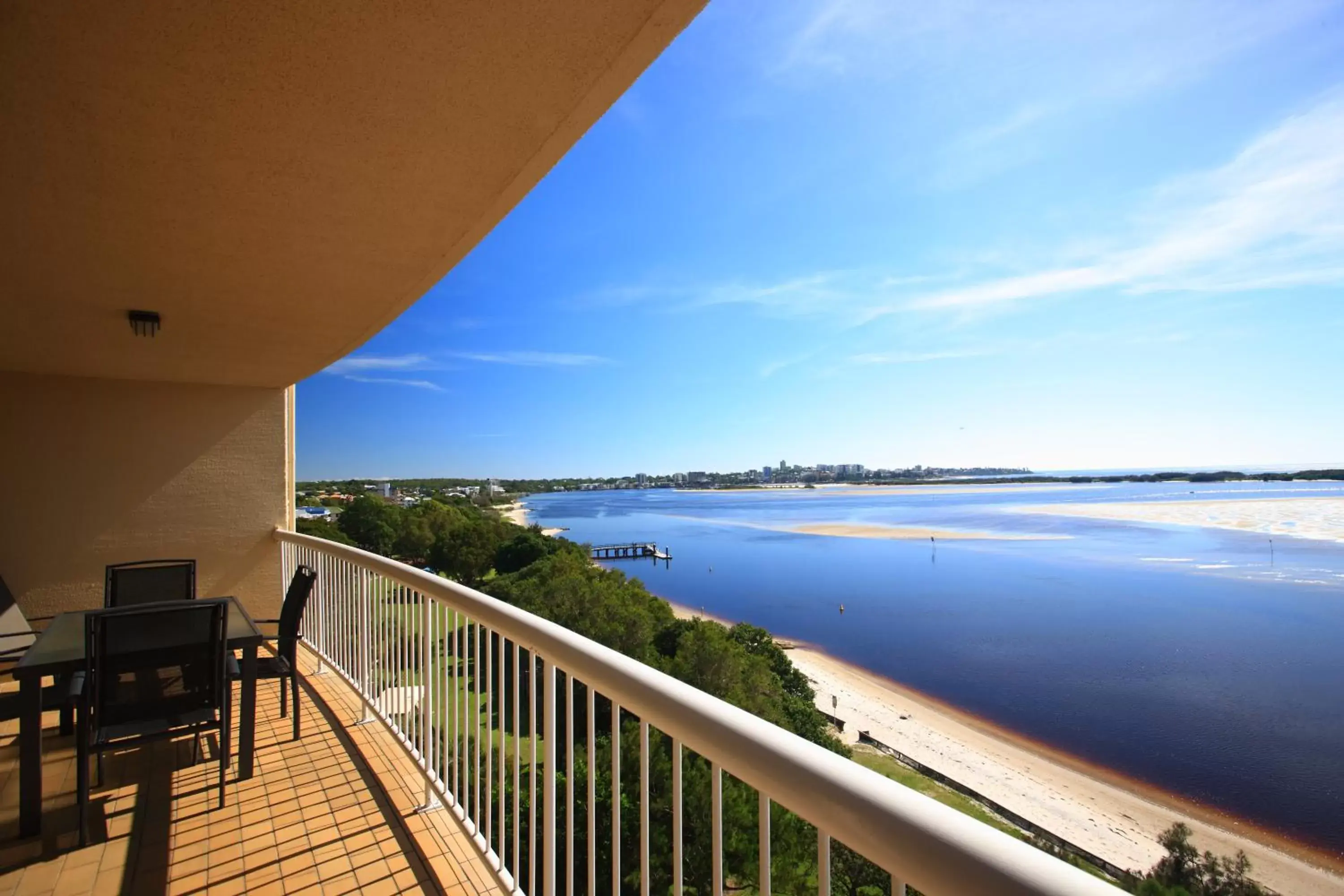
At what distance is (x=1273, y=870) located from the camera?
38.4ft

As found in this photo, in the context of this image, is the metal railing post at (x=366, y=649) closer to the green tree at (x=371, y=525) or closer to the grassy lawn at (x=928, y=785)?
the grassy lawn at (x=928, y=785)

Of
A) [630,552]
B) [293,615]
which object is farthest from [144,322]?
[630,552]

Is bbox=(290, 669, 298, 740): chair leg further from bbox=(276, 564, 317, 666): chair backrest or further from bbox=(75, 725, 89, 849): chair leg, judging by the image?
bbox=(75, 725, 89, 849): chair leg

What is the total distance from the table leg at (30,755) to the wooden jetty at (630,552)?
4831 cm

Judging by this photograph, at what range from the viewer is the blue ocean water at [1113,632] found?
15.6 m

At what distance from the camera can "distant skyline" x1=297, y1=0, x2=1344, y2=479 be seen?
469 inches

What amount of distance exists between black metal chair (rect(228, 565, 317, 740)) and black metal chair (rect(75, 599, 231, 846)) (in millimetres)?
330

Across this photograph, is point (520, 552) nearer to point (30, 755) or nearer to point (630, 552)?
point (630, 552)

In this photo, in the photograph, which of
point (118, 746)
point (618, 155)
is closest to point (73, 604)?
point (118, 746)

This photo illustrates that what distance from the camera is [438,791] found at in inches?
88.6

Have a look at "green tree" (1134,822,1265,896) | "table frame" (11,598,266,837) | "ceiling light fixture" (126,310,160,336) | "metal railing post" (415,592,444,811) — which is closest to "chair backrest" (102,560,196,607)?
"table frame" (11,598,266,837)

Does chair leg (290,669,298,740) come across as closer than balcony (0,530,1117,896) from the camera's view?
No

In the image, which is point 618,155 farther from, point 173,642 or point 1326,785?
point 1326,785

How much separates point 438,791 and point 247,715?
3.51ft
